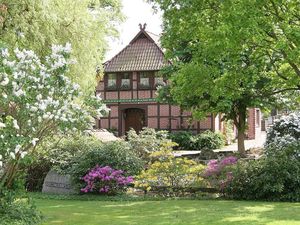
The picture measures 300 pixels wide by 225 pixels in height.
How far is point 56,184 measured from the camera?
15.8 m

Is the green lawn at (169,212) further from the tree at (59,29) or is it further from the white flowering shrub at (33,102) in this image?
the tree at (59,29)

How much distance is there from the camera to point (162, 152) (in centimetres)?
1556

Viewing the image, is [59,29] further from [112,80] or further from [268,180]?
[112,80]

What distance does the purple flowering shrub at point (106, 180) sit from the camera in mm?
14570

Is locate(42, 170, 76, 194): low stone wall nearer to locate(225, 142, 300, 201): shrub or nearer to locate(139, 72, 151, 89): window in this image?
locate(225, 142, 300, 201): shrub

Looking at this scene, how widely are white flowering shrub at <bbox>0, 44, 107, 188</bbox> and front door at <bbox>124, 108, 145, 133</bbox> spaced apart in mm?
25690

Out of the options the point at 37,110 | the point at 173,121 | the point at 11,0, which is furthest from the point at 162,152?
the point at 173,121

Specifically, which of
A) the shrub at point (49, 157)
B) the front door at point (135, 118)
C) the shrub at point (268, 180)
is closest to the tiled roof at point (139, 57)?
the front door at point (135, 118)

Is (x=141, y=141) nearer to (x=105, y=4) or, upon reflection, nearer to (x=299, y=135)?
(x=299, y=135)

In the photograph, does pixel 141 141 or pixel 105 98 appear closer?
pixel 141 141

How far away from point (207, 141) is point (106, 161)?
55.4 feet

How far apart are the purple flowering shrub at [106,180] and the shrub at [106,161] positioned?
353mm

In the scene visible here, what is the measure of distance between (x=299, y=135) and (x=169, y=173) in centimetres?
624

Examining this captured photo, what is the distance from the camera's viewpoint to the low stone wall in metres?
15.6
